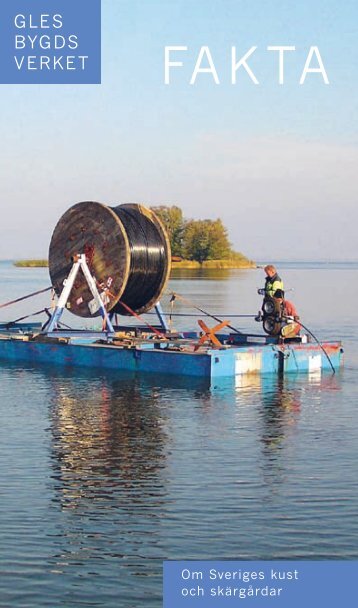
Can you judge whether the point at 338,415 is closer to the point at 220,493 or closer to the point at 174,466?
the point at 174,466

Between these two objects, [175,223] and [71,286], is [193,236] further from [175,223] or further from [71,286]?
[71,286]

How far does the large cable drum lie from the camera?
25062 millimetres

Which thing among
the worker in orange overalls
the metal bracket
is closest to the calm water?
the worker in orange overalls

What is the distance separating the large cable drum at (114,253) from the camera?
25062mm

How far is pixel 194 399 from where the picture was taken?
19.7 meters

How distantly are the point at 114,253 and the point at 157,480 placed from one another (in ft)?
41.5

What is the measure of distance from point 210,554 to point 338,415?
8.64 m

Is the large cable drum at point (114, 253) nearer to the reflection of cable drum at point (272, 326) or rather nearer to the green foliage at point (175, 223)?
the reflection of cable drum at point (272, 326)

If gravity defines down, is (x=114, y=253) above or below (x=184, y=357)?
above

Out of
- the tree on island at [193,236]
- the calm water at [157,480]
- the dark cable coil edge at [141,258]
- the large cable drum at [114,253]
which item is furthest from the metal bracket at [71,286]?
the tree on island at [193,236]

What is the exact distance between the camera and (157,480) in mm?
12883

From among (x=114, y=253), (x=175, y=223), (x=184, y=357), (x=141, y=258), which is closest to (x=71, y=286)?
(x=114, y=253)

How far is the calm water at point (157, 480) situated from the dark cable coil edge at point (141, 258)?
13.6ft

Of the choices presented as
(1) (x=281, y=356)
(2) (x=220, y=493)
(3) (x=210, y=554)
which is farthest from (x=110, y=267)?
(3) (x=210, y=554)
